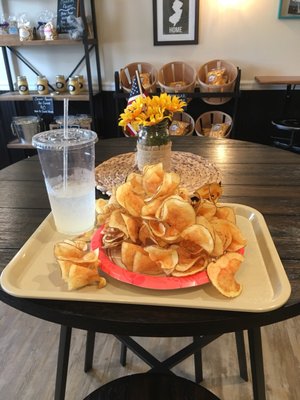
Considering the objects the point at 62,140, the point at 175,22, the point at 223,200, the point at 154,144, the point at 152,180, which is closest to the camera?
the point at 152,180

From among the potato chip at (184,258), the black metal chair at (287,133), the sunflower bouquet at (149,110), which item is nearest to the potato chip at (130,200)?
the potato chip at (184,258)

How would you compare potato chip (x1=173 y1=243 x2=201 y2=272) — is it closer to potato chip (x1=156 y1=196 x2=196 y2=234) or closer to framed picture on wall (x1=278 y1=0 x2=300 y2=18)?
Result: potato chip (x1=156 y1=196 x2=196 y2=234)

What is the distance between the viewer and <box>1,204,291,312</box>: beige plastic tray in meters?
0.60

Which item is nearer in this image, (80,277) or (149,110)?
(80,277)

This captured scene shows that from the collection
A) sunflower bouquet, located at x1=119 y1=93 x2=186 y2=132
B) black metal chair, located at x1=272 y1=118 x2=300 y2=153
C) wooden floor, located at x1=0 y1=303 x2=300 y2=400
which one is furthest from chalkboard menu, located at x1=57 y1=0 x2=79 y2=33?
wooden floor, located at x1=0 y1=303 x2=300 y2=400

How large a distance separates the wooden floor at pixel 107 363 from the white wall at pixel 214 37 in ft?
7.03

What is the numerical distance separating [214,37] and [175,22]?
347 mm

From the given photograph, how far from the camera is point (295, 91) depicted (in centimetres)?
285

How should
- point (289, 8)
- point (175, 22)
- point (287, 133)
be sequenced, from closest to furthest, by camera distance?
1. point (289, 8)
2. point (175, 22)
3. point (287, 133)

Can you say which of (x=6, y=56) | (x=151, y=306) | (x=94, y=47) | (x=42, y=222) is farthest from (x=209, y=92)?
(x=151, y=306)

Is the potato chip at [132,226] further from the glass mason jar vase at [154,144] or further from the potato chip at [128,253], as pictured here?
the glass mason jar vase at [154,144]

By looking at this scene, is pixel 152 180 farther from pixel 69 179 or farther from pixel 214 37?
pixel 214 37

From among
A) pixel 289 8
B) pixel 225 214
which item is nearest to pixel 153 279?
pixel 225 214

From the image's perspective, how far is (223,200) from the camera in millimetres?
1052
